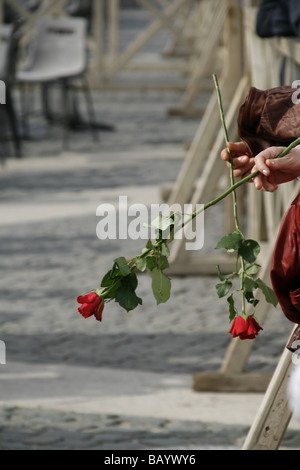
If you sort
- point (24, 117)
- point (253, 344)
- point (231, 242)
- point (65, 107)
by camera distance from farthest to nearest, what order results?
1. point (24, 117)
2. point (65, 107)
3. point (253, 344)
4. point (231, 242)

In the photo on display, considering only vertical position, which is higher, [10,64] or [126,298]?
[126,298]

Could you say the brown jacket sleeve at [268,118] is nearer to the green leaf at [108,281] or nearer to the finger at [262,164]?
the finger at [262,164]

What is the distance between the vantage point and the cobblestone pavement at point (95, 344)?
328 centimetres

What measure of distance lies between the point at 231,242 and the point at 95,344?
2468 millimetres

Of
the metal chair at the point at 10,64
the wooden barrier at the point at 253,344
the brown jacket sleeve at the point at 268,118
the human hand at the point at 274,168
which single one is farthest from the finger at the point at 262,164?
the metal chair at the point at 10,64

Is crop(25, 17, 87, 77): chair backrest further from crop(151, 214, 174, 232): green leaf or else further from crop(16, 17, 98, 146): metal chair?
crop(151, 214, 174, 232): green leaf

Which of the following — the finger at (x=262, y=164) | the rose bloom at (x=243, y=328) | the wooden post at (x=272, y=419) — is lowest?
the wooden post at (x=272, y=419)

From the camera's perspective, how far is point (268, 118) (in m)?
1.84

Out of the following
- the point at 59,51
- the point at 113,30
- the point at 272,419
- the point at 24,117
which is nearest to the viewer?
the point at 272,419

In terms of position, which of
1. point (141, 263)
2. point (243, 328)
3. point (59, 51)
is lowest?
point (59, 51)

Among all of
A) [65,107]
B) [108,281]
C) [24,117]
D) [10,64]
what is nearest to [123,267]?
[108,281]

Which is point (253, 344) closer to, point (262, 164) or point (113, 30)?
point (262, 164)

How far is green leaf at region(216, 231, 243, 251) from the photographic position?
6.01 ft
